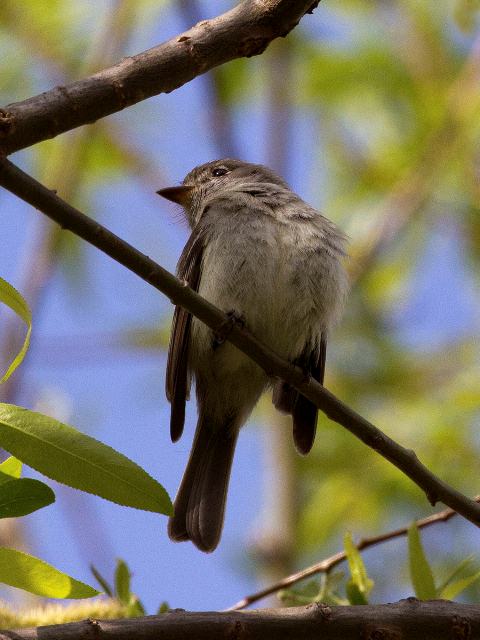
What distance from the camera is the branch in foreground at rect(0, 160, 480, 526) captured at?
2301 mm

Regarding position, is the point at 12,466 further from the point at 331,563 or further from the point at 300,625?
the point at 331,563

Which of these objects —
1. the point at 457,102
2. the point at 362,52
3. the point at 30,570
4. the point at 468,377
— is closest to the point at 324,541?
the point at 468,377

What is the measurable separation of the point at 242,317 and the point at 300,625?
175 centimetres

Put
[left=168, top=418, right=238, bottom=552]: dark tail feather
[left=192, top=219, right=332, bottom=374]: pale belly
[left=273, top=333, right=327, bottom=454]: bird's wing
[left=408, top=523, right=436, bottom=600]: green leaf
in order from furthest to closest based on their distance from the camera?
[left=273, top=333, right=327, bottom=454]: bird's wing, [left=192, top=219, right=332, bottom=374]: pale belly, [left=168, top=418, right=238, bottom=552]: dark tail feather, [left=408, top=523, right=436, bottom=600]: green leaf

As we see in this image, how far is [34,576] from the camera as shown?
2209 millimetres

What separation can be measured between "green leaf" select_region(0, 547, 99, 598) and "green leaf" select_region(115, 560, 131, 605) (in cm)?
71

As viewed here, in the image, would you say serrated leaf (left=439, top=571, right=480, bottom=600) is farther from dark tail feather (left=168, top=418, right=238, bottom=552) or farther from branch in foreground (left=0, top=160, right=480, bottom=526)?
dark tail feather (left=168, top=418, right=238, bottom=552)

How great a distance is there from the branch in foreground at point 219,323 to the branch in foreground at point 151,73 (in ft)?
0.41

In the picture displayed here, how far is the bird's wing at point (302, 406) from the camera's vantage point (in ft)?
14.3

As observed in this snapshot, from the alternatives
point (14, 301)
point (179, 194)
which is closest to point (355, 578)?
point (14, 301)

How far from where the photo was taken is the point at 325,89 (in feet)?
21.2

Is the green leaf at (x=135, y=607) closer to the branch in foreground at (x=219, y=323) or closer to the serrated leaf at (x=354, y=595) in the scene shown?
the serrated leaf at (x=354, y=595)

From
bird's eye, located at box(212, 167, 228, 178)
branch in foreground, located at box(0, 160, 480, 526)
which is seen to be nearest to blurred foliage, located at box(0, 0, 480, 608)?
bird's eye, located at box(212, 167, 228, 178)

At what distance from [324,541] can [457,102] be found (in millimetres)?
2823
